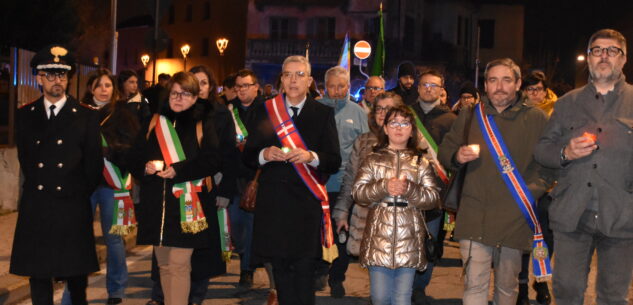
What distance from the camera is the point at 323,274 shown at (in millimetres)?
8422

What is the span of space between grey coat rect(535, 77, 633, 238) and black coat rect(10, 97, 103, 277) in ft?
10.7

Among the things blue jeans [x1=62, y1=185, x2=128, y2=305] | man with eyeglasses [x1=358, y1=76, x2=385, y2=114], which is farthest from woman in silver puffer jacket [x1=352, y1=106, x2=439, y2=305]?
man with eyeglasses [x1=358, y1=76, x2=385, y2=114]

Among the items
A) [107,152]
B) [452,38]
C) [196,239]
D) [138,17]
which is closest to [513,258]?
[196,239]

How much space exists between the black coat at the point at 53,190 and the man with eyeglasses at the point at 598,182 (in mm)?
3253

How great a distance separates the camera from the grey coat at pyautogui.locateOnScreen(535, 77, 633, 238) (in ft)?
17.3

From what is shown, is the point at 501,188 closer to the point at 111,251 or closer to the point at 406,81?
the point at 111,251

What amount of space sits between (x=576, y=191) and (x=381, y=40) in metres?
9.09

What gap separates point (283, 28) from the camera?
49.4 meters

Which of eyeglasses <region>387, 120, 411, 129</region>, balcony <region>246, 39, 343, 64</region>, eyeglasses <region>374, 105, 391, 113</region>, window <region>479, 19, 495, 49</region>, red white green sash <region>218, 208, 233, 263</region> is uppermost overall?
window <region>479, 19, 495, 49</region>

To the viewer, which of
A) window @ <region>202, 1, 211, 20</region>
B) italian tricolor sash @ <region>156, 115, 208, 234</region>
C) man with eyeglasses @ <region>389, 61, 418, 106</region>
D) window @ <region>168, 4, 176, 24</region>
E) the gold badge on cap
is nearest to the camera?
the gold badge on cap

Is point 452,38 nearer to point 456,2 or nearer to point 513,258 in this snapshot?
point 456,2

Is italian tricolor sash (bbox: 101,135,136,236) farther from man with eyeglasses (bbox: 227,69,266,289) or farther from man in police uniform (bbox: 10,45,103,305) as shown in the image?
→ man with eyeglasses (bbox: 227,69,266,289)

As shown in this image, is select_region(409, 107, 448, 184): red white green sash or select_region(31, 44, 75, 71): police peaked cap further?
select_region(409, 107, 448, 184): red white green sash

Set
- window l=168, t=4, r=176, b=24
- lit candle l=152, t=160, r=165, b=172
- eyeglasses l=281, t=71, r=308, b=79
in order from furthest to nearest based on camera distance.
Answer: window l=168, t=4, r=176, b=24, eyeglasses l=281, t=71, r=308, b=79, lit candle l=152, t=160, r=165, b=172
